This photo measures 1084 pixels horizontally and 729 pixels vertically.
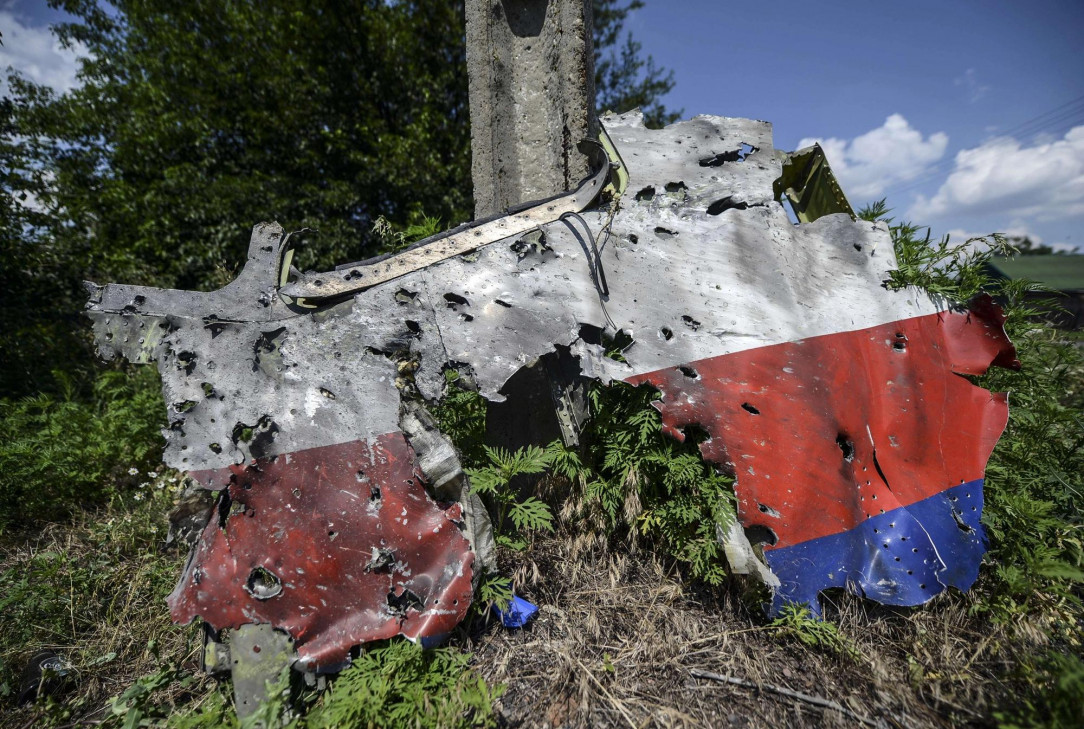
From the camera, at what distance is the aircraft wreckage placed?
6.18 feet

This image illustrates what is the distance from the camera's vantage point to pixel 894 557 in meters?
2.04

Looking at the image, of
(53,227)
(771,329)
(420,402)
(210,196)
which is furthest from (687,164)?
(53,227)

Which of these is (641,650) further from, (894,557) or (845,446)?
(845,446)

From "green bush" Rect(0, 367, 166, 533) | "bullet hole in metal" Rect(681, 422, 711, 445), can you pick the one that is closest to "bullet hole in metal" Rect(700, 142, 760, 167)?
"bullet hole in metal" Rect(681, 422, 711, 445)

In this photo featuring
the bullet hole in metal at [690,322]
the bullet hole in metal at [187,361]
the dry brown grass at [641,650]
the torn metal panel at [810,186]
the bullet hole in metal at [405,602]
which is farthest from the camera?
the torn metal panel at [810,186]

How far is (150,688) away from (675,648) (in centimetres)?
199

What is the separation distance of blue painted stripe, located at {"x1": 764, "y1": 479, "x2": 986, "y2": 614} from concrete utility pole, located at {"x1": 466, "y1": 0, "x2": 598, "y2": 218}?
8.24 feet

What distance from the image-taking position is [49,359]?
5.32 metres

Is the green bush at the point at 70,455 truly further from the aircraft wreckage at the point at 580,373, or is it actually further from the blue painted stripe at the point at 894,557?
the blue painted stripe at the point at 894,557

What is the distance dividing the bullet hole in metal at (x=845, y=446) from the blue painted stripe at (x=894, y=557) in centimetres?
26

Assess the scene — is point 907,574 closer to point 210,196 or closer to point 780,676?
point 780,676

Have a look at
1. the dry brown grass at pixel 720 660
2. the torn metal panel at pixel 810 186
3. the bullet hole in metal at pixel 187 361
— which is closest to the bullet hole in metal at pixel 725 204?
the torn metal panel at pixel 810 186

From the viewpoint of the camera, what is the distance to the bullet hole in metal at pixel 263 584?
1.79 m

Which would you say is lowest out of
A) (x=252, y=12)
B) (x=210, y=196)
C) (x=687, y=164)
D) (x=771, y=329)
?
(x=771, y=329)
